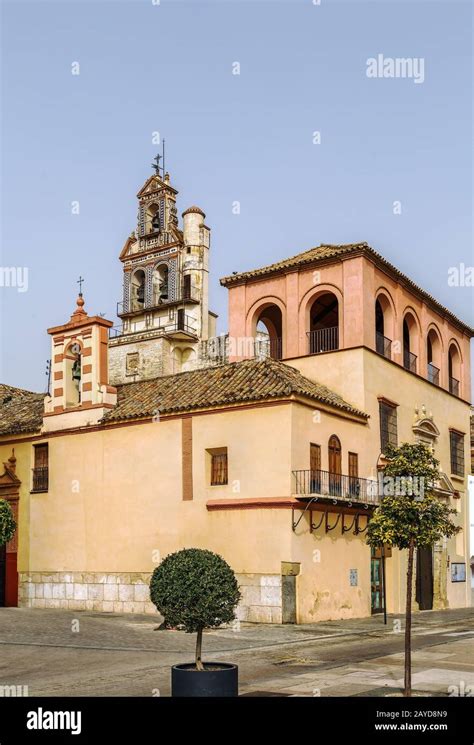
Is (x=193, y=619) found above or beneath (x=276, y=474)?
beneath

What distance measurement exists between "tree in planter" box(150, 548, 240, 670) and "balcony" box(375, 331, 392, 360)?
22600mm

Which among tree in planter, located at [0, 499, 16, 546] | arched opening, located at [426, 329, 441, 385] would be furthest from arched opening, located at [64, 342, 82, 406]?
arched opening, located at [426, 329, 441, 385]

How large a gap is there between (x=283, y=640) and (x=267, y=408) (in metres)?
8.38

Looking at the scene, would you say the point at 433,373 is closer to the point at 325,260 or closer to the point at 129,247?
the point at 325,260

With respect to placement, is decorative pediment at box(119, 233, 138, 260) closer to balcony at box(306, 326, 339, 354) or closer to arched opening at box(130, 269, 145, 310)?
arched opening at box(130, 269, 145, 310)

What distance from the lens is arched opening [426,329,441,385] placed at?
41.0 metres

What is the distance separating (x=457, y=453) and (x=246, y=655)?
25.0 meters

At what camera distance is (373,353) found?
34000 millimetres

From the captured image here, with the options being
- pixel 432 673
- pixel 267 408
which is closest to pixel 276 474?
pixel 267 408

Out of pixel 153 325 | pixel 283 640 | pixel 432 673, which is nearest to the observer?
pixel 432 673

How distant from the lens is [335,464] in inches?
1224

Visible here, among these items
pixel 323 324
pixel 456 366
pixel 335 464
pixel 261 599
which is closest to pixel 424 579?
pixel 335 464

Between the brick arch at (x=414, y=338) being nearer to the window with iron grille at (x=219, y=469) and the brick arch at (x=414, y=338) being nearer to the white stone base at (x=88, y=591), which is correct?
the window with iron grille at (x=219, y=469)
